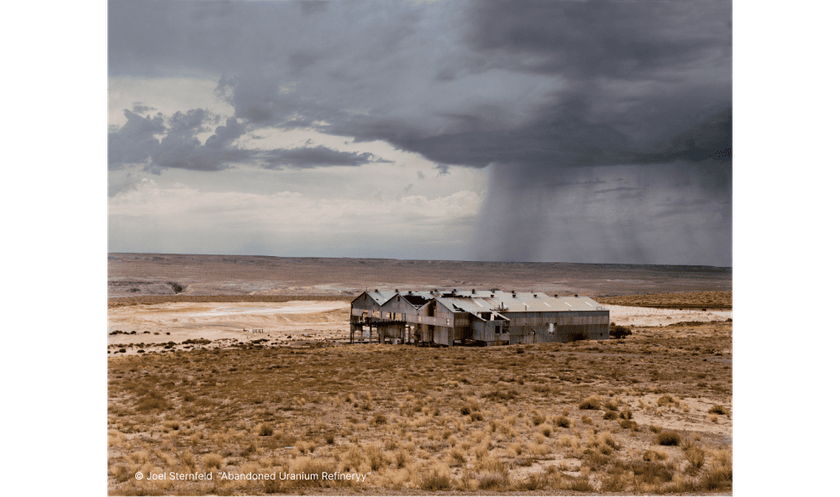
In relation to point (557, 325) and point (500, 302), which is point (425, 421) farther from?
point (557, 325)

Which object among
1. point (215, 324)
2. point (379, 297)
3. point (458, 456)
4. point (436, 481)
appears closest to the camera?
point (436, 481)

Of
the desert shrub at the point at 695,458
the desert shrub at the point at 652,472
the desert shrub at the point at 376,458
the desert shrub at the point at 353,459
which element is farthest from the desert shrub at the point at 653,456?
the desert shrub at the point at 353,459

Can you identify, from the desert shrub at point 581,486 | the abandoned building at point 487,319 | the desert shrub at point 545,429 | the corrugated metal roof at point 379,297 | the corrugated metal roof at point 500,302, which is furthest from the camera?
the corrugated metal roof at point 379,297

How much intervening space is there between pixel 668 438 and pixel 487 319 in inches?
1074

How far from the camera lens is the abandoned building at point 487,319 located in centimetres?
4241

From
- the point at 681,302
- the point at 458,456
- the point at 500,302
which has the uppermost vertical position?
the point at 500,302

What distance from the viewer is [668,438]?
15.2 m

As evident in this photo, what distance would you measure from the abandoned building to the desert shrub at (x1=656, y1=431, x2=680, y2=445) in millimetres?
26526

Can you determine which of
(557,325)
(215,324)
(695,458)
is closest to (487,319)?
(557,325)

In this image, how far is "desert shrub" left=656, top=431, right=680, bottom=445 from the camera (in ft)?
49.8

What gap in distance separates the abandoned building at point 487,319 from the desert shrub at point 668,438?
1044 inches

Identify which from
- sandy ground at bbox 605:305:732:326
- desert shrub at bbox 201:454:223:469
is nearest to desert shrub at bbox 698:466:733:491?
desert shrub at bbox 201:454:223:469

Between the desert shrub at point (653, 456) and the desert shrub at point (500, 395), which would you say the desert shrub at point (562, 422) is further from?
the desert shrub at point (500, 395)

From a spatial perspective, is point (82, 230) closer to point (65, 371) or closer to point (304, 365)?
point (65, 371)
